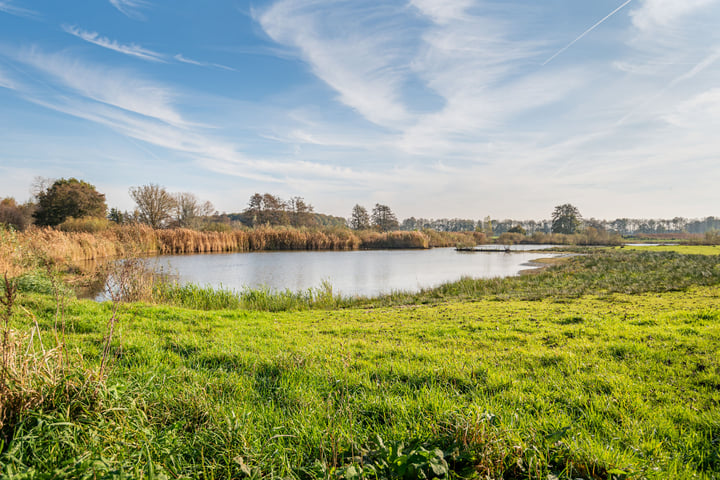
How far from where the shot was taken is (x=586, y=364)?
3795 millimetres

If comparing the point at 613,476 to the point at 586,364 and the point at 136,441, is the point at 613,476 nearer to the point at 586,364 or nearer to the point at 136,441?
the point at 586,364

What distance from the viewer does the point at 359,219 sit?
2734 inches

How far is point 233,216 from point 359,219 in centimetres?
5460

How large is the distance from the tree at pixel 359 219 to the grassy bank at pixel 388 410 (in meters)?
63.9

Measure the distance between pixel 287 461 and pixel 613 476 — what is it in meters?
1.80

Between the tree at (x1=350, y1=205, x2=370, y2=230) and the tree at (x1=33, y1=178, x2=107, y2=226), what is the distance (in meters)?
42.1

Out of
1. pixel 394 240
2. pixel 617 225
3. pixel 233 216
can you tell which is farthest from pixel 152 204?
pixel 617 225

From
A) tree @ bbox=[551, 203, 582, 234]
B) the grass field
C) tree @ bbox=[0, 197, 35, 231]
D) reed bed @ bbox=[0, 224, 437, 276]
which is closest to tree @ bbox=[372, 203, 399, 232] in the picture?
reed bed @ bbox=[0, 224, 437, 276]

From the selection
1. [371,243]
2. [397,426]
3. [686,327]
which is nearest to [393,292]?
[686,327]

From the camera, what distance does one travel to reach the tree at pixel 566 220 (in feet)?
250

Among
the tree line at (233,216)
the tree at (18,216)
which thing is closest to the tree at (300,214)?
the tree line at (233,216)

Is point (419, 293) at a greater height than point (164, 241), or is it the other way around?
point (164, 241)

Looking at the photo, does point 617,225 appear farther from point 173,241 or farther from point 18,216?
point 18,216

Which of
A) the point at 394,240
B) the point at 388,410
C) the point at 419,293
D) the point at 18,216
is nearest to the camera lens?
the point at 388,410
